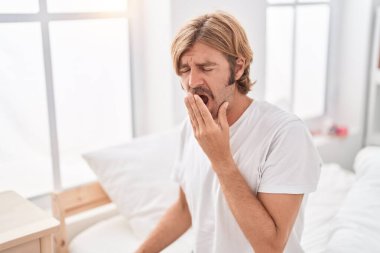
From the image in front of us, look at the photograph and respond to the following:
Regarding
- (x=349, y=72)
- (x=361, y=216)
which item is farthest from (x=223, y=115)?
(x=349, y=72)

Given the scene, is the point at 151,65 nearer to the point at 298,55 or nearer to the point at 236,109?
the point at 236,109

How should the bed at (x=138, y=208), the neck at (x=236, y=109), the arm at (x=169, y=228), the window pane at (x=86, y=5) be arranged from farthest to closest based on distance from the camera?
the window pane at (x=86, y=5) < the bed at (x=138, y=208) < the arm at (x=169, y=228) < the neck at (x=236, y=109)

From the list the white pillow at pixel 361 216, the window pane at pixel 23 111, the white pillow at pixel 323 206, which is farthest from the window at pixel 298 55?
the window pane at pixel 23 111

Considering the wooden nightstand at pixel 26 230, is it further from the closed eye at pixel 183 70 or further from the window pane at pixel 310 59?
the window pane at pixel 310 59

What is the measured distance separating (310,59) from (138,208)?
1.58 m

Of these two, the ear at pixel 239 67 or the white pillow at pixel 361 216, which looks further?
the white pillow at pixel 361 216

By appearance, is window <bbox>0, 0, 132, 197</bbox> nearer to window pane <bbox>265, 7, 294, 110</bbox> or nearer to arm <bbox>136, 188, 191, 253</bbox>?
arm <bbox>136, 188, 191, 253</bbox>

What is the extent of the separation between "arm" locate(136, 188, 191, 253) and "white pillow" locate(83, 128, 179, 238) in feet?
0.84

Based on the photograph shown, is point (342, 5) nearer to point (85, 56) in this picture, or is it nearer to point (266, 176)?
point (85, 56)

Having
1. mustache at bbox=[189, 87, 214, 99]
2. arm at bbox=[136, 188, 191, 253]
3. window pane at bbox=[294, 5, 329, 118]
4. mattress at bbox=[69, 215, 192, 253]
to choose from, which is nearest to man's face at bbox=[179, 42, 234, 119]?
mustache at bbox=[189, 87, 214, 99]

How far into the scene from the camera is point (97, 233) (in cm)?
177

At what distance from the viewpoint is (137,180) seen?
181cm

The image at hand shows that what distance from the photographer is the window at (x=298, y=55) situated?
2.63 m

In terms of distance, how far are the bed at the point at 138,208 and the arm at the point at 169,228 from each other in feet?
0.52
